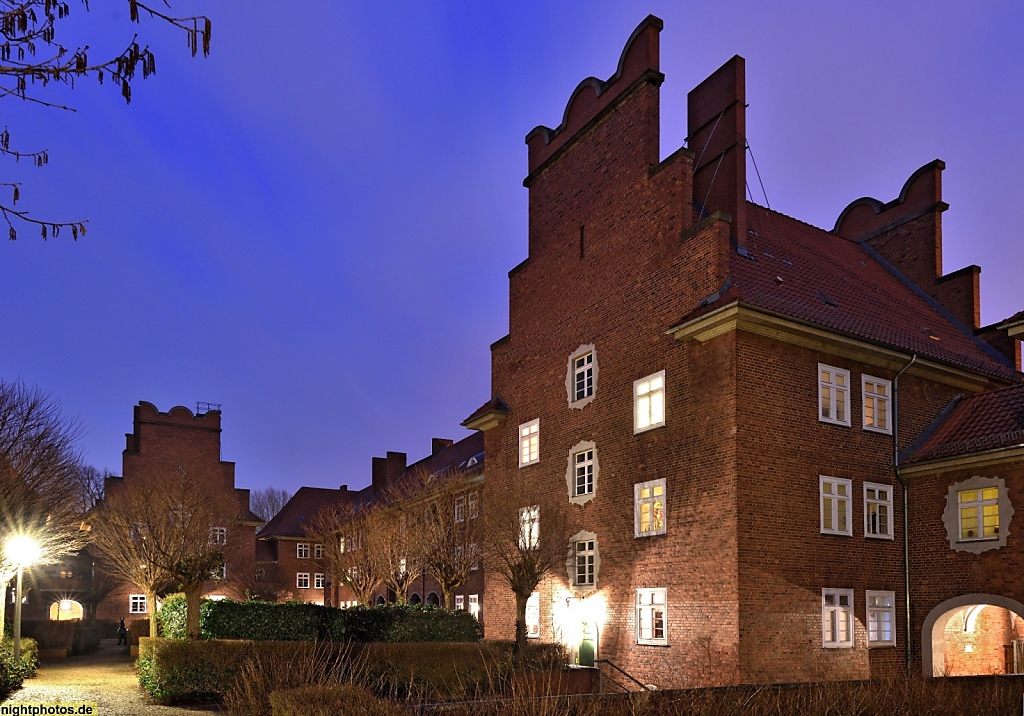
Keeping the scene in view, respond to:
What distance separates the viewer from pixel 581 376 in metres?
26.4

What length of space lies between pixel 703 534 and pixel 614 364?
221 inches

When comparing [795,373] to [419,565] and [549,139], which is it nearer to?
[549,139]

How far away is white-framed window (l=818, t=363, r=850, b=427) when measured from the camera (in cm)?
2202

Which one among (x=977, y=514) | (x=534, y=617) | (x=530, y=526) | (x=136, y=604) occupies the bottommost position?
(x=136, y=604)

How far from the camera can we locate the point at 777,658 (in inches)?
784

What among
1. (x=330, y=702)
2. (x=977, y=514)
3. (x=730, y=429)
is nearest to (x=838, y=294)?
(x=977, y=514)

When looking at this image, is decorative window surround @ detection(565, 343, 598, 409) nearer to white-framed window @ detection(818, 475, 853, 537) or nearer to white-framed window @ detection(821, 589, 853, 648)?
white-framed window @ detection(818, 475, 853, 537)

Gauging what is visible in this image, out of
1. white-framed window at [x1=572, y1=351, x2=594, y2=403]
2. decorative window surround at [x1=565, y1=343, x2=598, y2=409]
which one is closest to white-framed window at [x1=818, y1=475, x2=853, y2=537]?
decorative window surround at [x1=565, y1=343, x2=598, y2=409]

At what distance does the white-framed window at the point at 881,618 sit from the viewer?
21719 millimetres

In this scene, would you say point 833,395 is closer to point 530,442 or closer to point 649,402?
point 649,402

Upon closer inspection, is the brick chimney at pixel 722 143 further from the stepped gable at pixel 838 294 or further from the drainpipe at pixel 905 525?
the drainpipe at pixel 905 525

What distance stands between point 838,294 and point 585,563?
10.1 meters

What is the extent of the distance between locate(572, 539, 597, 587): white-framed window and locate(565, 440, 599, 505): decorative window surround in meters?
1.13

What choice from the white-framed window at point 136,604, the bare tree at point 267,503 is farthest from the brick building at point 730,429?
the bare tree at point 267,503
